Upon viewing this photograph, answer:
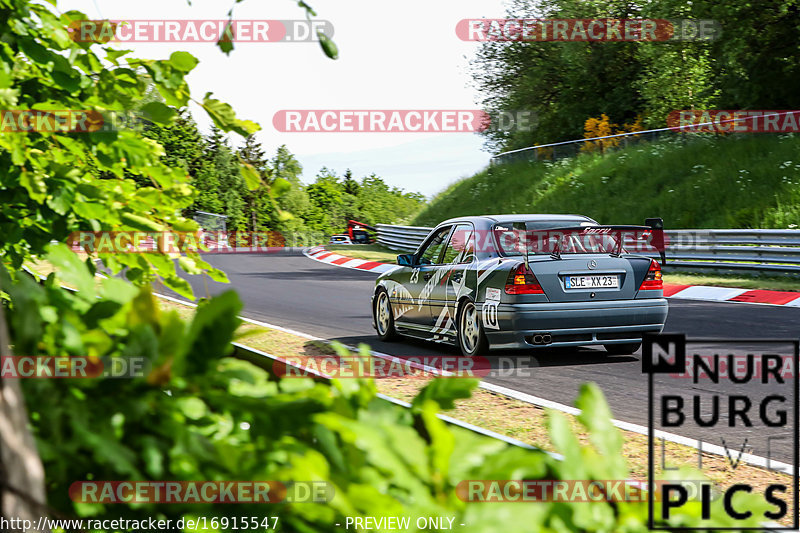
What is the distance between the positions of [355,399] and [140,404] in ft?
1.51

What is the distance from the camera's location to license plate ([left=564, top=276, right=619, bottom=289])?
29.9ft

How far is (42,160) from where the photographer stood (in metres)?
3.53

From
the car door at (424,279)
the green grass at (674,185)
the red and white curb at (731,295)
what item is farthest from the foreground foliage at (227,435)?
the green grass at (674,185)

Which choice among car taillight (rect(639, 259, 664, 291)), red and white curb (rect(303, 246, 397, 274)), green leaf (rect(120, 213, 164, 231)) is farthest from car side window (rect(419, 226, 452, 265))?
red and white curb (rect(303, 246, 397, 274))

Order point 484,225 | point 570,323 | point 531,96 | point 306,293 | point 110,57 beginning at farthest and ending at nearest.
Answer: point 531,96 → point 306,293 → point 484,225 → point 570,323 → point 110,57

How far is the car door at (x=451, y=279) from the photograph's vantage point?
9.79m

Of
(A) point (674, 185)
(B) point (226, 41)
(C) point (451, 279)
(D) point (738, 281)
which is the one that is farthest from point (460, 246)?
(A) point (674, 185)

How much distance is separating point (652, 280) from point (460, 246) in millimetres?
2137

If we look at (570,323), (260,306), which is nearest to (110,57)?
(570,323)

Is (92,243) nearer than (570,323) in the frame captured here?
Yes

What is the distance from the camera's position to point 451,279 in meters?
9.93

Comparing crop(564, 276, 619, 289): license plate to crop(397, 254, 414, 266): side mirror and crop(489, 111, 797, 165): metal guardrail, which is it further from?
crop(489, 111, 797, 165): metal guardrail

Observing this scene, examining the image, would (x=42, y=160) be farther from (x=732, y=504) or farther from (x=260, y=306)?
(x=260, y=306)

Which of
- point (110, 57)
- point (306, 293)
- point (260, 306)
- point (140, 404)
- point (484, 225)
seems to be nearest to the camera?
point (140, 404)
